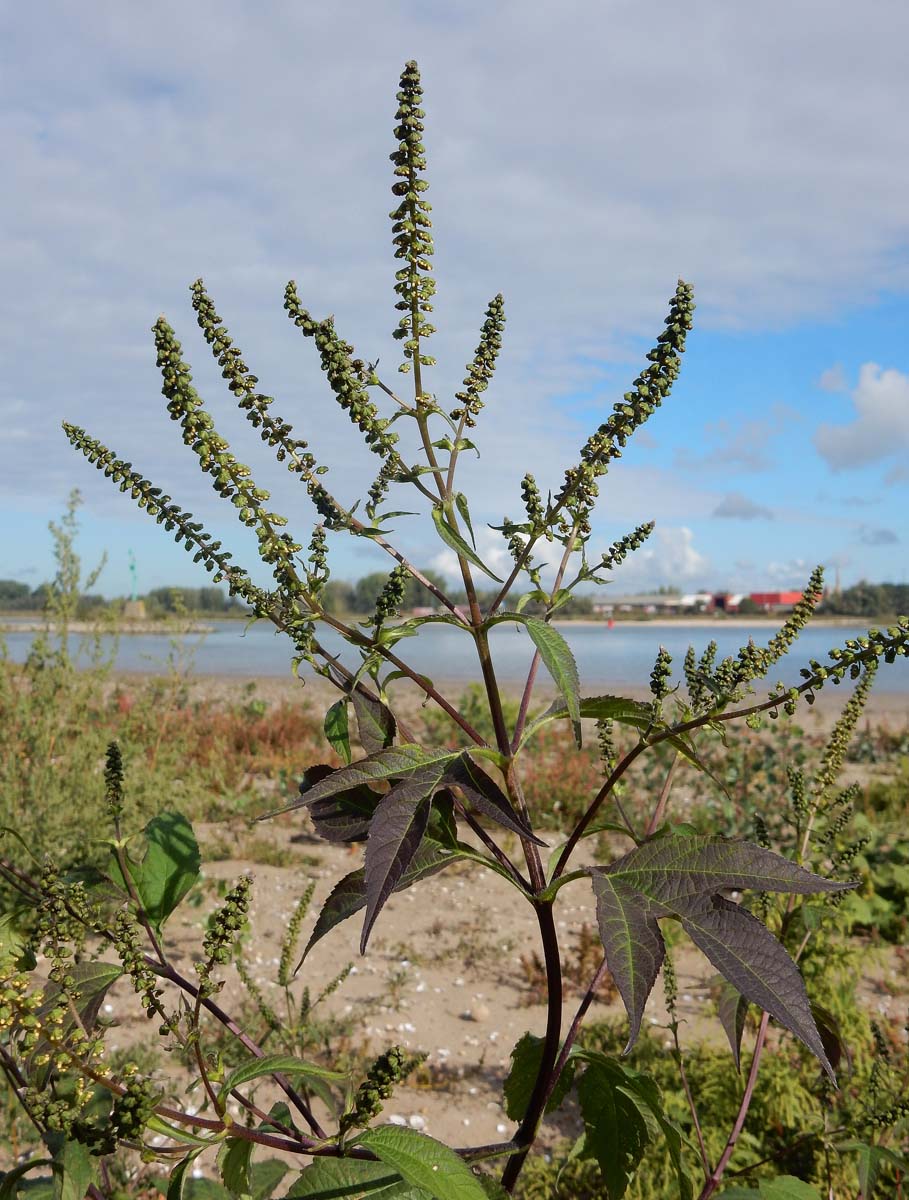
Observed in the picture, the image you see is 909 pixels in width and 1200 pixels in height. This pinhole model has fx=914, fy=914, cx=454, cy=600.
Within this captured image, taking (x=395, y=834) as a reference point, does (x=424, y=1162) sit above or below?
below

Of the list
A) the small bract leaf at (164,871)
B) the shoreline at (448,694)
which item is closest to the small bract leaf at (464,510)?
the small bract leaf at (164,871)

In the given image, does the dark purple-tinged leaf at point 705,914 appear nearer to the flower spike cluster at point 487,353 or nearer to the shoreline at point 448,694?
the flower spike cluster at point 487,353

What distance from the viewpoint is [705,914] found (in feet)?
4.18

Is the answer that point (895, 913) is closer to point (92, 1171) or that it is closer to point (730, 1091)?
point (730, 1091)

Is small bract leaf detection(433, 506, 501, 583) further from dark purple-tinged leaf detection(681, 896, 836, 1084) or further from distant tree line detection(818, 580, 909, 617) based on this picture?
distant tree line detection(818, 580, 909, 617)

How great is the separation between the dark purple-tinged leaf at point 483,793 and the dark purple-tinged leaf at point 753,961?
0.25 meters

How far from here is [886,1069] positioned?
3.09 meters

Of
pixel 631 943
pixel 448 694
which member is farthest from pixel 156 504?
pixel 448 694

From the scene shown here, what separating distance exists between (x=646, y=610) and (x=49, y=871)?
84.1 metres

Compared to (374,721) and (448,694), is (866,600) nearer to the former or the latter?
(448,694)

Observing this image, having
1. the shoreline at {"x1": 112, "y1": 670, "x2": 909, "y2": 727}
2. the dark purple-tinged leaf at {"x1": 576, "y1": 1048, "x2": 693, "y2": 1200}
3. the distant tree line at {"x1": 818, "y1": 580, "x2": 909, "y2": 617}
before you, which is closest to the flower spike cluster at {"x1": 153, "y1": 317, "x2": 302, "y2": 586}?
the dark purple-tinged leaf at {"x1": 576, "y1": 1048, "x2": 693, "y2": 1200}

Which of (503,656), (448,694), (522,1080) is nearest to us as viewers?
(522,1080)

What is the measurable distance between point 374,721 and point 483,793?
1.24ft

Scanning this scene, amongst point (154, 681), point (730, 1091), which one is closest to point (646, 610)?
point (154, 681)
